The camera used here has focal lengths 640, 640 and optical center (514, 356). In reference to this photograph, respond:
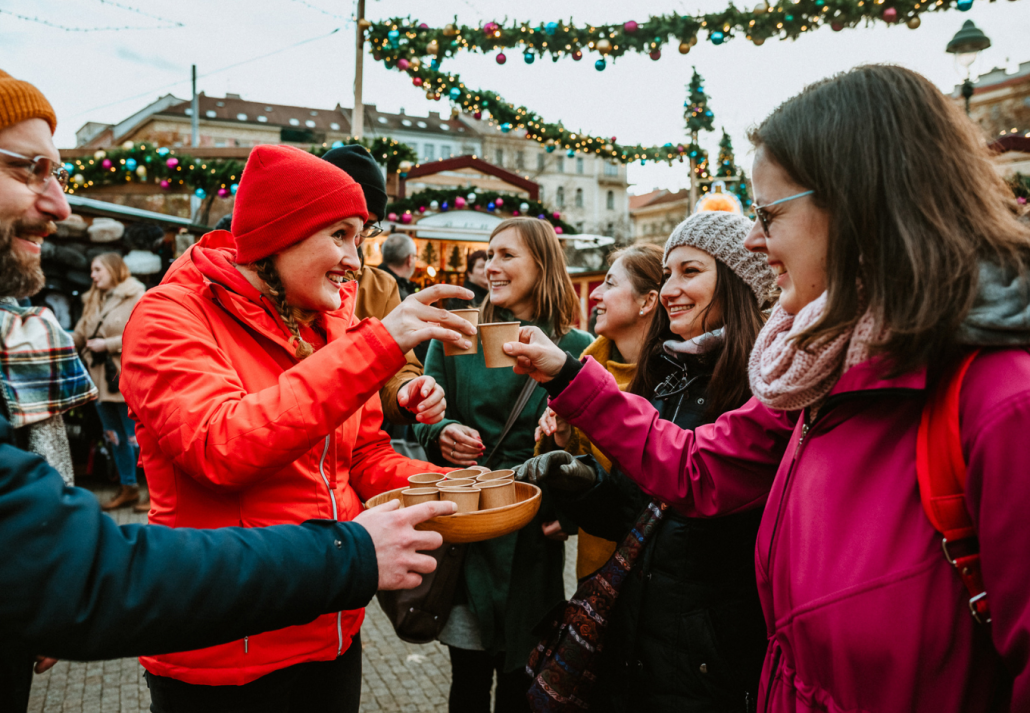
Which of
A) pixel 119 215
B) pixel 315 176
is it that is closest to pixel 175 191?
pixel 119 215

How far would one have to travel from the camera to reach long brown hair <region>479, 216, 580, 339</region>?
3.32m

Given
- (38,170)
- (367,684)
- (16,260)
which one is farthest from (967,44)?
(16,260)

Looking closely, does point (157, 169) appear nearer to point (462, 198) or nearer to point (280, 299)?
point (462, 198)

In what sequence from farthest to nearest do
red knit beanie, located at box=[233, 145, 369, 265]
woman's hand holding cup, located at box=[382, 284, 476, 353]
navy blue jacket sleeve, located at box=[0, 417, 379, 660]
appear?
red knit beanie, located at box=[233, 145, 369, 265] < woman's hand holding cup, located at box=[382, 284, 476, 353] < navy blue jacket sleeve, located at box=[0, 417, 379, 660]

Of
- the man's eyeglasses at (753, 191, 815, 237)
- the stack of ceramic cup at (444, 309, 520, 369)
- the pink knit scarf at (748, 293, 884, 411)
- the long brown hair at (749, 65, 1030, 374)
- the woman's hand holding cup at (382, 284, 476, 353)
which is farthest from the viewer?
the stack of ceramic cup at (444, 309, 520, 369)

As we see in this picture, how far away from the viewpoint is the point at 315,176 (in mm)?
1915

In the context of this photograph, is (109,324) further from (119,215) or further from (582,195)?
(582,195)

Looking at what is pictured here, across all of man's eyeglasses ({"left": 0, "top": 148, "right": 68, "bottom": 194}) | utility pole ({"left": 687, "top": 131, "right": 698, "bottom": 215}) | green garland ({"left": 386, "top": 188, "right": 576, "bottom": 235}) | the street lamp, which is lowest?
man's eyeglasses ({"left": 0, "top": 148, "right": 68, "bottom": 194})

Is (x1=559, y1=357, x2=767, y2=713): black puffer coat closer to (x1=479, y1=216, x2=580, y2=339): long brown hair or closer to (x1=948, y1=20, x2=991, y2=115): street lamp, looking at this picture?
(x1=479, y1=216, x2=580, y2=339): long brown hair

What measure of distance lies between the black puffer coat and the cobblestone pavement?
6.29 feet

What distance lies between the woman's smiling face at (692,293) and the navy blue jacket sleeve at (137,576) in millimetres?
1574

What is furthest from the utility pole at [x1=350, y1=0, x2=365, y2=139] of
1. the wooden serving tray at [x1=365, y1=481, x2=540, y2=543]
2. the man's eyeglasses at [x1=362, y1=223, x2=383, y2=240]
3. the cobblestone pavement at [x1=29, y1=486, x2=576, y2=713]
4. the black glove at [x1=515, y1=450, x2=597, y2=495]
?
the wooden serving tray at [x1=365, y1=481, x2=540, y2=543]

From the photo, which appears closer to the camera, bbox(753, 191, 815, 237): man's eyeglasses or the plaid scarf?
bbox(753, 191, 815, 237): man's eyeglasses

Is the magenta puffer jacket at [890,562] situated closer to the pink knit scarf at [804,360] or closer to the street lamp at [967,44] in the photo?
the pink knit scarf at [804,360]
